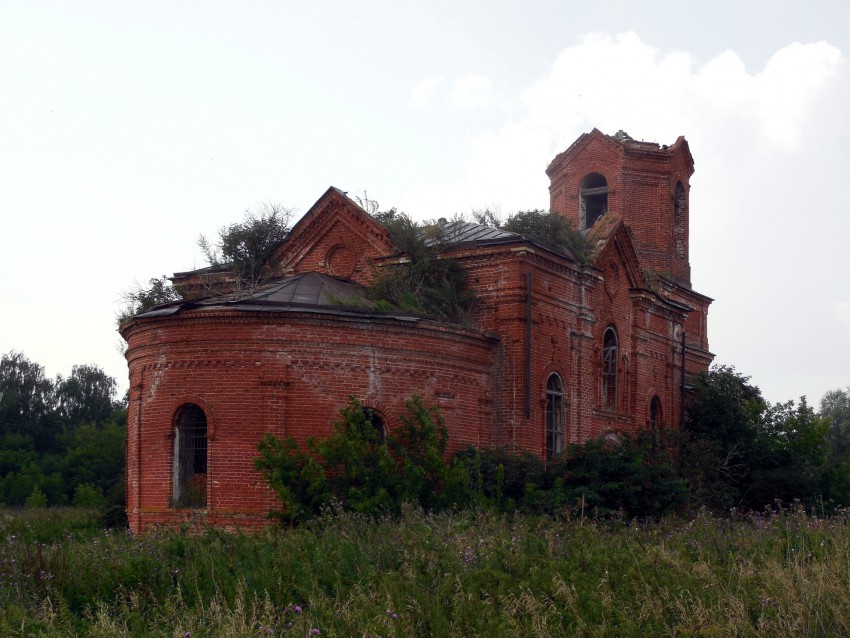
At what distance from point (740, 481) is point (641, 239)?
7923mm

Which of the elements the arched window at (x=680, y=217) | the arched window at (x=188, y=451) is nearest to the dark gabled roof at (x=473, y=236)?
the arched window at (x=188, y=451)

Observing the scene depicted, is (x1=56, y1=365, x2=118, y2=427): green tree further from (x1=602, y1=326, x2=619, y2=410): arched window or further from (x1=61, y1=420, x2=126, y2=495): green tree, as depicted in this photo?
(x1=602, y1=326, x2=619, y2=410): arched window

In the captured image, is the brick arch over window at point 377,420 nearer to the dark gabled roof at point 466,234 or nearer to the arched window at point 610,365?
the dark gabled roof at point 466,234

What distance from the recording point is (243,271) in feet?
77.5

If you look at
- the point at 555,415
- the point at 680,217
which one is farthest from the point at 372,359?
the point at 680,217

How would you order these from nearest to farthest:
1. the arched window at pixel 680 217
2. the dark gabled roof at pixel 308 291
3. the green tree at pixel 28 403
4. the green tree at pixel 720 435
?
the dark gabled roof at pixel 308 291 → the green tree at pixel 720 435 → the arched window at pixel 680 217 → the green tree at pixel 28 403

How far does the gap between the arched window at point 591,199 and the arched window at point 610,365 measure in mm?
6427

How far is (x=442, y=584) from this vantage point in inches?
394

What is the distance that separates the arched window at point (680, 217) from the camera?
3186 cm

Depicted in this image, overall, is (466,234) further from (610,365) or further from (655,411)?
(655,411)

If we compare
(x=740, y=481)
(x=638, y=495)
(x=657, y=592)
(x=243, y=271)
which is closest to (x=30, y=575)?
(x=657, y=592)

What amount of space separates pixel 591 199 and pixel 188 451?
16298mm

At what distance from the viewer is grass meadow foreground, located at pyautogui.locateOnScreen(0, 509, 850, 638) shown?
29.5 ft

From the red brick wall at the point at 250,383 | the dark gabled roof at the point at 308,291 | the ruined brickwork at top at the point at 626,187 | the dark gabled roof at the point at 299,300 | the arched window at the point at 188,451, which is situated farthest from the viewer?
the ruined brickwork at top at the point at 626,187
